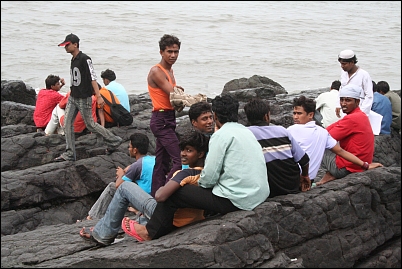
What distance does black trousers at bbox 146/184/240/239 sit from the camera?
5328mm

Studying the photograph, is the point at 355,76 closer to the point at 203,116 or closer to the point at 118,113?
the point at 203,116

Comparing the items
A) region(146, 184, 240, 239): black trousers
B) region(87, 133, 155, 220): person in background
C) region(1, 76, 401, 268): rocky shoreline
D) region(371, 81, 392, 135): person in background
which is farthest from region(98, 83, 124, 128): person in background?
region(146, 184, 240, 239): black trousers

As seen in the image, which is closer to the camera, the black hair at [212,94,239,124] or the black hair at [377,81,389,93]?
the black hair at [212,94,239,124]

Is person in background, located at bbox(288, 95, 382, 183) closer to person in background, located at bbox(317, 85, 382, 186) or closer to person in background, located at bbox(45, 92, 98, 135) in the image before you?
person in background, located at bbox(317, 85, 382, 186)

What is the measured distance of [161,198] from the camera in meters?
5.30

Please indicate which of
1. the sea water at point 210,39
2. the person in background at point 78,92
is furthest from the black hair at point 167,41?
the sea water at point 210,39

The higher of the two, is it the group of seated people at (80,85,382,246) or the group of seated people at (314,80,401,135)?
the group of seated people at (80,85,382,246)

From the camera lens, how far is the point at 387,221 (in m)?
6.50

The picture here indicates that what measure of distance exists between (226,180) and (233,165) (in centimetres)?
16

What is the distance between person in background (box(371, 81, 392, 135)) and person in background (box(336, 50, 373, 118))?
1.60 meters

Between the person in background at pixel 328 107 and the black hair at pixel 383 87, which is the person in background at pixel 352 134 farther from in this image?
the black hair at pixel 383 87

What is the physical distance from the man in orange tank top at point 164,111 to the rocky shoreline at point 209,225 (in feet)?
3.28

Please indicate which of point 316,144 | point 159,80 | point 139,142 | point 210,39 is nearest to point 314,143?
point 316,144

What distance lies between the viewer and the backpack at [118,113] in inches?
411
